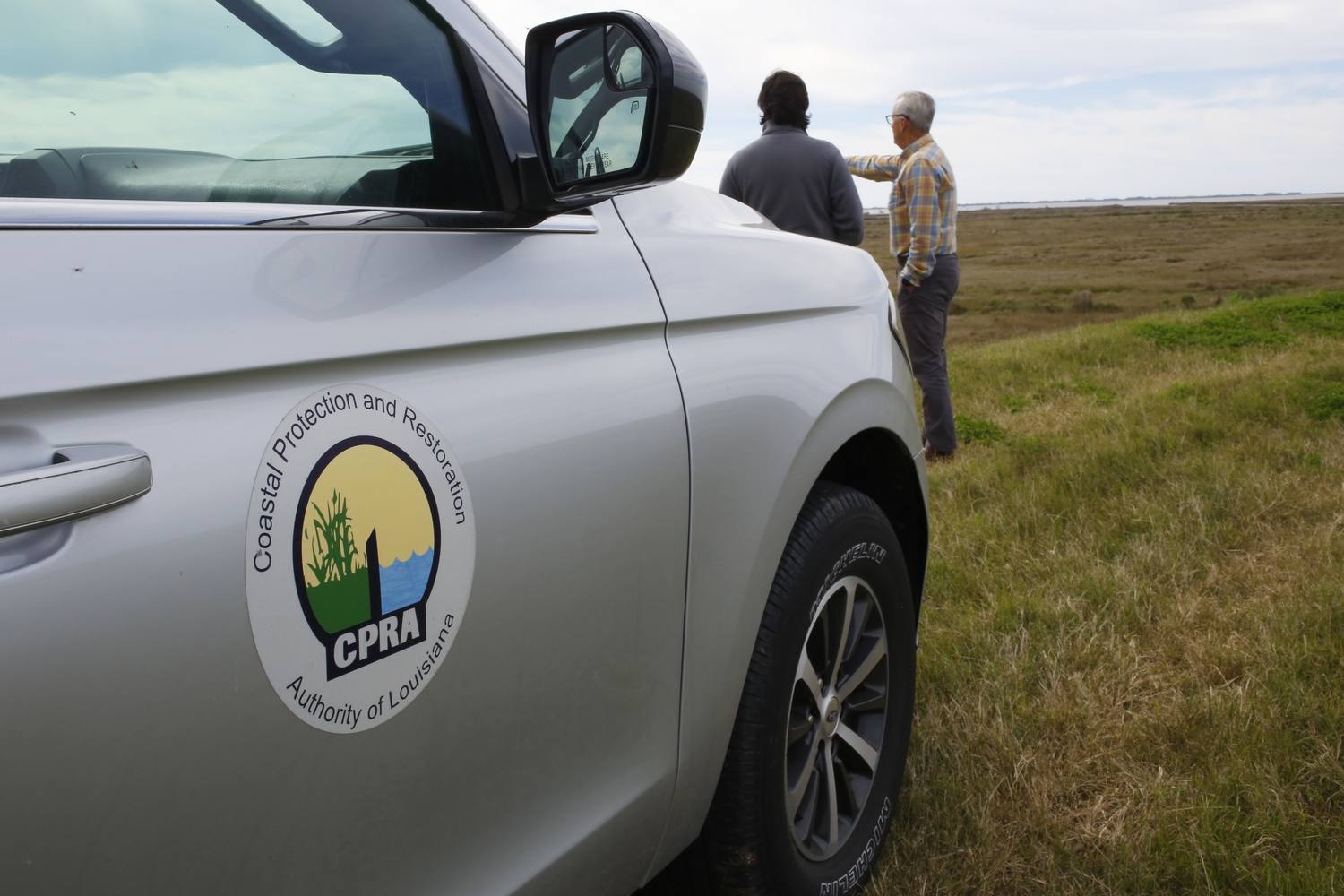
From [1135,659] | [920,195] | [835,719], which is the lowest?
[1135,659]

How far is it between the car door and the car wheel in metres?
0.24

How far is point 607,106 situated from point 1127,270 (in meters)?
42.7

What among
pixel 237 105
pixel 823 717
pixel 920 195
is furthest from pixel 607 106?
pixel 920 195

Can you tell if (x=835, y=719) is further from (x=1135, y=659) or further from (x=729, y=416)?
(x=1135, y=659)

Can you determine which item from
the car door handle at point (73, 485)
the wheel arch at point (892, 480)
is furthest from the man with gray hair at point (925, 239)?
the car door handle at point (73, 485)

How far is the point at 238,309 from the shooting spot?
0.92 m

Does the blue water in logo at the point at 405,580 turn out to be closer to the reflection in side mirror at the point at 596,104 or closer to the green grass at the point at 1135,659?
the reflection in side mirror at the point at 596,104

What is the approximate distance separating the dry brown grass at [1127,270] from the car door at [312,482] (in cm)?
1416

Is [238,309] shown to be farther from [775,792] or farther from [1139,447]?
[1139,447]

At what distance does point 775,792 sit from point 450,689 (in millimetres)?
842

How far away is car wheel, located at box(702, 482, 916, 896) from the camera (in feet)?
5.41

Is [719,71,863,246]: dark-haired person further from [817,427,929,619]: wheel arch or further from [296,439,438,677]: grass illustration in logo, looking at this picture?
[296,439,438,677]: grass illustration in logo

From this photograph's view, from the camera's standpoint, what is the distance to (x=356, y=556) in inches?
38.1

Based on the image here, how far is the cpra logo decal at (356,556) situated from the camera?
0.90 metres
